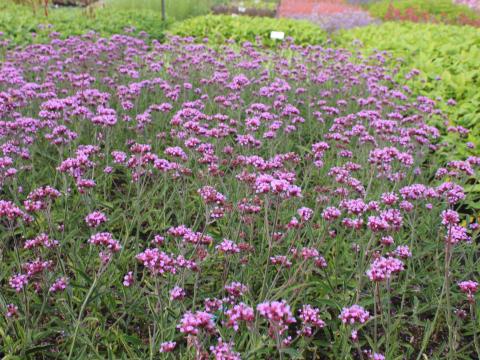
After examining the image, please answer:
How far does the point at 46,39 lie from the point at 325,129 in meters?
5.67

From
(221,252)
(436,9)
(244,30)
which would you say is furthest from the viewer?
(436,9)

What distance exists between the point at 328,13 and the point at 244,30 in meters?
7.62

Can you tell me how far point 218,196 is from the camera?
8.20ft

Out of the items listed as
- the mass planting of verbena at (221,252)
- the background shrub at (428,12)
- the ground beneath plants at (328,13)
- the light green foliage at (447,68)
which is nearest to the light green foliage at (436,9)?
the background shrub at (428,12)

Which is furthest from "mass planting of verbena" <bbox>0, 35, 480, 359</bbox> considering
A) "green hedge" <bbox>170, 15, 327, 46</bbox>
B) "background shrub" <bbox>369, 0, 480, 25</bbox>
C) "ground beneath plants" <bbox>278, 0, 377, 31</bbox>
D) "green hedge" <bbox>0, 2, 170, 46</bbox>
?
"background shrub" <bbox>369, 0, 480, 25</bbox>

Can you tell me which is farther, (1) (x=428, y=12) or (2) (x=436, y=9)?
(2) (x=436, y=9)

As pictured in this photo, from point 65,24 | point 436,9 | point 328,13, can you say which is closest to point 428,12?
point 436,9

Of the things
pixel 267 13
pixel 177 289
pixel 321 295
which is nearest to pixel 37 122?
pixel 177 289

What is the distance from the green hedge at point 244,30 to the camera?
1128 centimetres

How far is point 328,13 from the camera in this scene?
17781mm

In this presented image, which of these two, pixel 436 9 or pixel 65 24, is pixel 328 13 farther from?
pixel 65 24

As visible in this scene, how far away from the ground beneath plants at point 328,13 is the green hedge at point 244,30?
2.17 metres

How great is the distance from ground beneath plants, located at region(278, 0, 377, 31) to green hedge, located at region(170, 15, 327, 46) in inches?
85.5

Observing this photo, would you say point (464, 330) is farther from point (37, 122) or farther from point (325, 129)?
point (37, 122)
